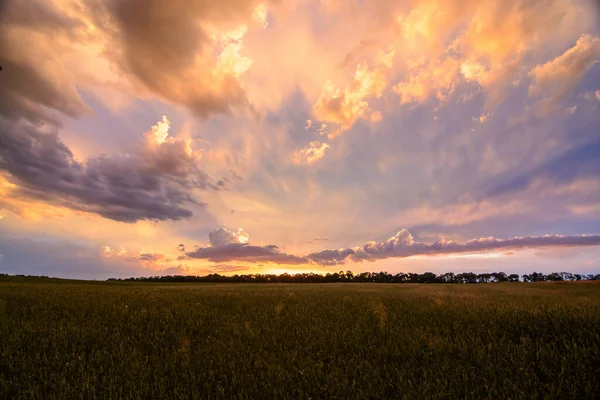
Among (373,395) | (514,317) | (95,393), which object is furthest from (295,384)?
(514,317)

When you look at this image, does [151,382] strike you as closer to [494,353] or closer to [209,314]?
[209,314]

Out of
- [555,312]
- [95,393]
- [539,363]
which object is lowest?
[95,393]

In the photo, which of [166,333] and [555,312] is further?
[166,333]

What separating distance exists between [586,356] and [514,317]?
A: 281 cm

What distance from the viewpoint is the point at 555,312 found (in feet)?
27.7

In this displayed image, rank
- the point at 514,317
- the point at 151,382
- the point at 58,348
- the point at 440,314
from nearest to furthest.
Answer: the point at 151,382
the point at 58,348
the point at 514,317
the point at 440,314

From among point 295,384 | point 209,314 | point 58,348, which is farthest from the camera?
point 209,314

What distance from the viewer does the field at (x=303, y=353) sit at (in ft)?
17.9

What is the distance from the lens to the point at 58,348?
7.95 meters

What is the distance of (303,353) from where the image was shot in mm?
7281

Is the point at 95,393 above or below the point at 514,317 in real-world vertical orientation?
below

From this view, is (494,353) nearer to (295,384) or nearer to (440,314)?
(440,314)

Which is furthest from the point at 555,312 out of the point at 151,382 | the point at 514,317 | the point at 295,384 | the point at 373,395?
the point at 151,382

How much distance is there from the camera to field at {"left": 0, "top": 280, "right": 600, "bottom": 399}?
546 cm
